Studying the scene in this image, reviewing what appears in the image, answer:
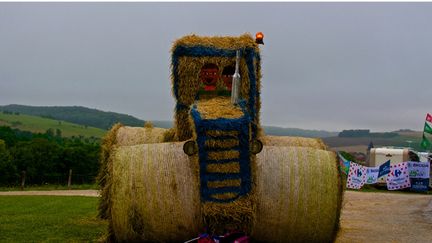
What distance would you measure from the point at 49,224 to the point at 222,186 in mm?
5453

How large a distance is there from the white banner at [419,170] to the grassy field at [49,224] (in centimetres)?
1943

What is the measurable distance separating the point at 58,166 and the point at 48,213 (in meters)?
24.6

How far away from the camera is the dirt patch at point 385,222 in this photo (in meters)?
10.7

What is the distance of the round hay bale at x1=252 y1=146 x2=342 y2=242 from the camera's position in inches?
295

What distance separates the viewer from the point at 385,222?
1361 centimetres

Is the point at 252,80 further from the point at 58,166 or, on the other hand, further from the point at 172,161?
the point at 58,166

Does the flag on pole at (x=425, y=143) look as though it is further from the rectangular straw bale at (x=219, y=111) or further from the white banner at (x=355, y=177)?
the rectangular straw bale at (x=219, y=111)

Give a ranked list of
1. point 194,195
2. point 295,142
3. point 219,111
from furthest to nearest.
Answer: point 295,142
point 194,195
point 219,111

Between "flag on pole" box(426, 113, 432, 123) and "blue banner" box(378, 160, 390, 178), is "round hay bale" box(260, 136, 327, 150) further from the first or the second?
"flag on pole" box(426, 113, 432, 123)

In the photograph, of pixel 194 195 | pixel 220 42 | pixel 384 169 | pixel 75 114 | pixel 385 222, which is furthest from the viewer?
pixel 75 114

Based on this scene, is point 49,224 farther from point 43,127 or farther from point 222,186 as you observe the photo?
point 43,127

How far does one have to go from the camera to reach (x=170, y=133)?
9.40 m

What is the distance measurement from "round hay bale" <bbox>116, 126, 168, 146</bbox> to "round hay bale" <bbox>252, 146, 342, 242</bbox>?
8.54 feet

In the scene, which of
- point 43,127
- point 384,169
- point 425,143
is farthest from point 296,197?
point 43,127
